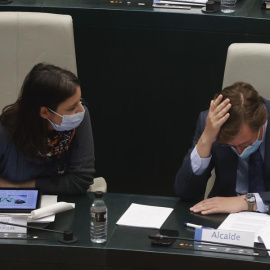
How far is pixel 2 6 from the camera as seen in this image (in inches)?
189

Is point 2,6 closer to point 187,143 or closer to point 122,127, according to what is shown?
point 122,127

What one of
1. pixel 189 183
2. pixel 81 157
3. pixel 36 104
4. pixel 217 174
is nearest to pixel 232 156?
pixel 217 174

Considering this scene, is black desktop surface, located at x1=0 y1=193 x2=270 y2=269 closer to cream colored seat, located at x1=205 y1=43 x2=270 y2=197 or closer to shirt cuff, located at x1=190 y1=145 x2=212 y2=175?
shirt cuff, located at x1=190 y1=145 x2=212 y2=175

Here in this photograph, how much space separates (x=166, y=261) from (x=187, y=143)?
6.10 ft

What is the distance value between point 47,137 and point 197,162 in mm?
663

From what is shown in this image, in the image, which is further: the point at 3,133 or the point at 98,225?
the point at 3,133

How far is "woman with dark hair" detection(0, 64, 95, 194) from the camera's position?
3744mm

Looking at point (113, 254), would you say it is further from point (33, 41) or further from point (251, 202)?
point (33, 41)

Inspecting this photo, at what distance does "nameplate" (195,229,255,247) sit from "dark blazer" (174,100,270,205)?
48 cm

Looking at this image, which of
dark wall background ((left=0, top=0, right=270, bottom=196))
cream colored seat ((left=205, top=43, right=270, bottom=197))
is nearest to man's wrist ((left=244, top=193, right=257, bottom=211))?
cream colored seat ((left=205, top=43, right=270, bottom=197))

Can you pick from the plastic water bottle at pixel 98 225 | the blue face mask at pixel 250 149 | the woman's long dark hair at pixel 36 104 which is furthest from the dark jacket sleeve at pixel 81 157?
the blue face mask at pixel 250 149

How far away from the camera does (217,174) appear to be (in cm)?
385

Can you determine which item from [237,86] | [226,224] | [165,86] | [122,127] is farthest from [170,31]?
[226,224]

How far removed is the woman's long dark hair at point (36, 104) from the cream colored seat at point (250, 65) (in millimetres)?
727
